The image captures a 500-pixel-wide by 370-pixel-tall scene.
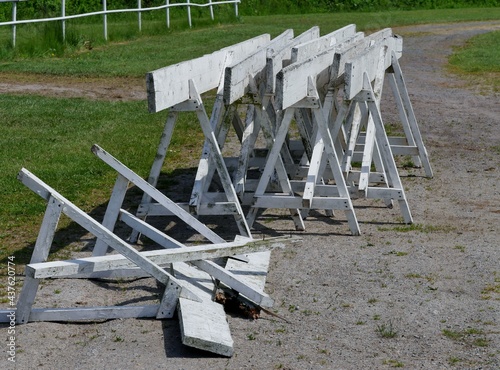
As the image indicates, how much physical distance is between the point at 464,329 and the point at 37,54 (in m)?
16.0

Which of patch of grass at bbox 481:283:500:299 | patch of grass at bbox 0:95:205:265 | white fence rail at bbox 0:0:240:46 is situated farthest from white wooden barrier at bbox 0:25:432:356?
white fence rail at bbox 0:0:240:46

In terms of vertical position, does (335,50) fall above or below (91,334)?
above

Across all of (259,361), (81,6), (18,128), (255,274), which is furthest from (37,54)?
(259,361)

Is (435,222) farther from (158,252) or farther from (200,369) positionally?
(200,369)

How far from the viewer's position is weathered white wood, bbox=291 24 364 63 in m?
8.95

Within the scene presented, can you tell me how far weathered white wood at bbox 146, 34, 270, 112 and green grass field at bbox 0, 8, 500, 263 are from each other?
1556 mm

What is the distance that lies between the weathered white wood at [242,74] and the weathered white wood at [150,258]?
5.23 ft

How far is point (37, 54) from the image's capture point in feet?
67.3

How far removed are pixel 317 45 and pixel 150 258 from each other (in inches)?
163

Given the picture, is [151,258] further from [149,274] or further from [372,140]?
[372,140]

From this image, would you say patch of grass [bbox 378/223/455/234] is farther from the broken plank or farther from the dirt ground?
the broken plank

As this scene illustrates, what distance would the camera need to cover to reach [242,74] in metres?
8.21

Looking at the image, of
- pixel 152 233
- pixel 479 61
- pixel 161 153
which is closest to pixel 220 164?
pixel 161 153

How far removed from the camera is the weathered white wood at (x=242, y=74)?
7.84 m
